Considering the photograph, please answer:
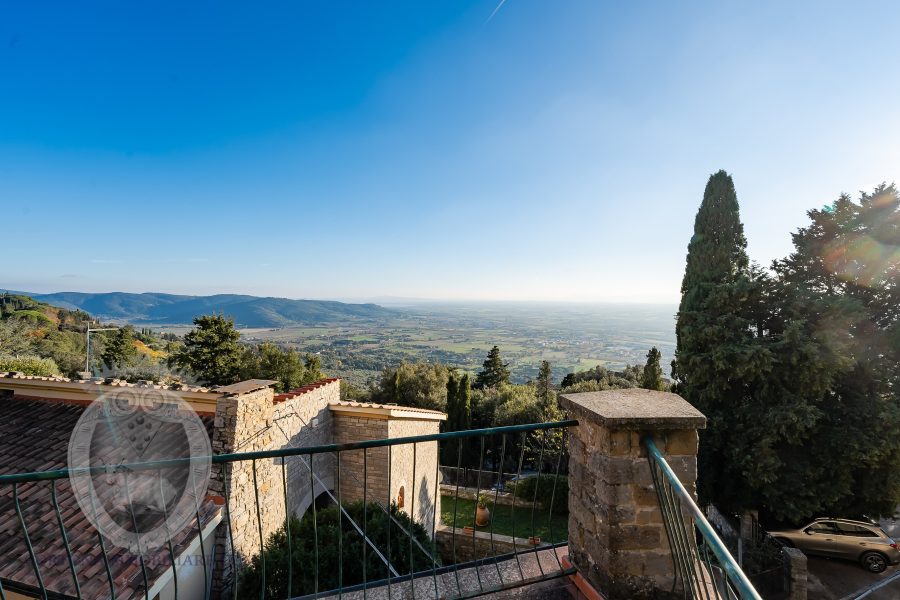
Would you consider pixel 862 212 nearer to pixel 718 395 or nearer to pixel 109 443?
pixel 718 395

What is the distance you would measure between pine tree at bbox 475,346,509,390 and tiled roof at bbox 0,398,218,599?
26234mm

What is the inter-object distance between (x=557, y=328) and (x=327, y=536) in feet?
234

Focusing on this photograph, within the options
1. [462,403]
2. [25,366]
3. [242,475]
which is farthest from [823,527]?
[25,366]

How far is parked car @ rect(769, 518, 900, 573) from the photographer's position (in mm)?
7527

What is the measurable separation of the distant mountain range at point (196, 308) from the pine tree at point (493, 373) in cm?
4338

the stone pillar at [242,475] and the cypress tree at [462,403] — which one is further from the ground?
the stone pillar at [242,475]

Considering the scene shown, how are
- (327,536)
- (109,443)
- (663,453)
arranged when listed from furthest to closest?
(109,443) → (327,536) → (663,453)

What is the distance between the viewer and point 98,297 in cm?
6762

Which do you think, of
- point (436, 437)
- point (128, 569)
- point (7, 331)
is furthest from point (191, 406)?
point (7, 331)

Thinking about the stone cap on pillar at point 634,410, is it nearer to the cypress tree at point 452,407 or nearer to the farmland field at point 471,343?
the cypress tree at point 452,407

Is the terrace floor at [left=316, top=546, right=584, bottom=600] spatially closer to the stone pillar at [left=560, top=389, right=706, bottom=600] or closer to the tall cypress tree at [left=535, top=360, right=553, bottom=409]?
the stone pillar at [left=560, top=389, right=706, bottom=600]

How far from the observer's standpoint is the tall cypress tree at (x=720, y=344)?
8609 millimetres

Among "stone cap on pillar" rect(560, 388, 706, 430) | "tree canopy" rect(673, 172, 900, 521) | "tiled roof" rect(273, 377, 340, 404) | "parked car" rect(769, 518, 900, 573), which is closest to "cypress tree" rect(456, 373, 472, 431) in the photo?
"tiled roof" rect(273, 377, 340, 404)

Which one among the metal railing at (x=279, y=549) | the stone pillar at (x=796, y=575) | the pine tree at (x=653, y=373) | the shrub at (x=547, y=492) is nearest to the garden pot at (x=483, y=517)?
the shrub at (x=547, y=492)
